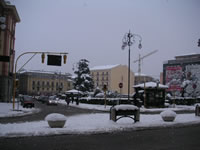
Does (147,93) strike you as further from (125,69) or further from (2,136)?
(125,69)

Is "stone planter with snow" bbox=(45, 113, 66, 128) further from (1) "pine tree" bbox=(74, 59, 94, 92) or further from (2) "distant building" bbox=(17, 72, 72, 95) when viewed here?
(2) "distant building" bbox=(17, 72, 72, 95)

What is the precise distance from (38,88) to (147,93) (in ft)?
297

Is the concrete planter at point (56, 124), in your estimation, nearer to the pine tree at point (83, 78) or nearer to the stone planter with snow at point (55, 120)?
the stone planter with snow at point (55, 120)

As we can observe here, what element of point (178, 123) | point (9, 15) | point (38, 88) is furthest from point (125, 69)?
point (178, 123)

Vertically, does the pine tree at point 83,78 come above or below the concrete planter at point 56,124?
above

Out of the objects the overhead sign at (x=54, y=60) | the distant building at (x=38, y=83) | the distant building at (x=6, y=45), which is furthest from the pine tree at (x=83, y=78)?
the distant building at (x=38, y=83)

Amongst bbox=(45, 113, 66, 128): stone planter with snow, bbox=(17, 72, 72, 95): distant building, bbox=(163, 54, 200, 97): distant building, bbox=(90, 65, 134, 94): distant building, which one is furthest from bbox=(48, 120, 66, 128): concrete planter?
bbox=(90, 65, 134, 94): distant building

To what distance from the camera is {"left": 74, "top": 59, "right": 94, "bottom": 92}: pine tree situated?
65.1m

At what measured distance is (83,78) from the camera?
65375 millimetres

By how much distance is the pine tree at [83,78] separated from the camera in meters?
65.1

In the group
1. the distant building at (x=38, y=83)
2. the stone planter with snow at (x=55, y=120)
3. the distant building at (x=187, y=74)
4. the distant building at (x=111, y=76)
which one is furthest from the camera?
the distant building at (x=111, y=76)

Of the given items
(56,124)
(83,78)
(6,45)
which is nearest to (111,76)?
(83,78)

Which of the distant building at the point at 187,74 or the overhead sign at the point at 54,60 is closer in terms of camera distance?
the overhead sign at the point at 54,60

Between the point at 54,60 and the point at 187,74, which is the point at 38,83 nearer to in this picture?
the point at 187,74
